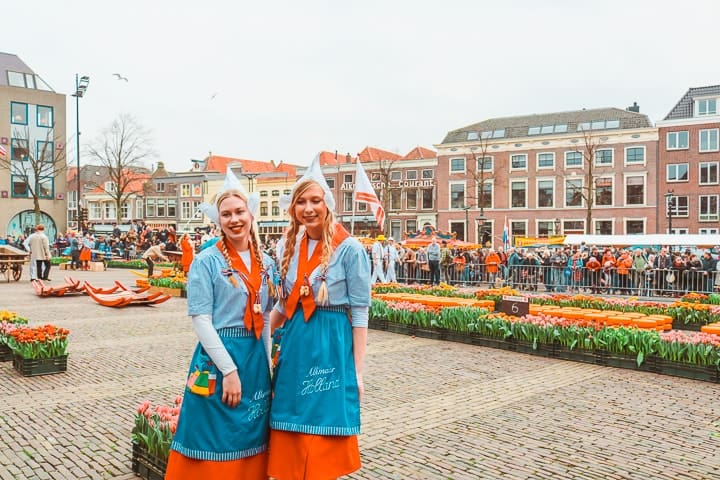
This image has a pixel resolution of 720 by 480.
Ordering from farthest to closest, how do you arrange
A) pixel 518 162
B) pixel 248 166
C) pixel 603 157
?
pixel 248 166 → pixel 518 162 → pixel 603 157

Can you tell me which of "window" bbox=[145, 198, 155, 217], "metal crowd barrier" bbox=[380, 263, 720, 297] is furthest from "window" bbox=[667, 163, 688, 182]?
"window" bbox=[145, 198, 155, 217]

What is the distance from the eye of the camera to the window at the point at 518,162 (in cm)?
5572

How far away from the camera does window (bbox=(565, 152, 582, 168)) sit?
53406 millimetres

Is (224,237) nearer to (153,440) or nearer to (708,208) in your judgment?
(153,440)

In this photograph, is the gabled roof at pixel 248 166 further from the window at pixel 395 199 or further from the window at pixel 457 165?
the window at pixel 457 165

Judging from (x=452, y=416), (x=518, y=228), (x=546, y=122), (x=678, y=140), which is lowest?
(x=452, y=416)

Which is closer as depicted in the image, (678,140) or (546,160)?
(678,140)

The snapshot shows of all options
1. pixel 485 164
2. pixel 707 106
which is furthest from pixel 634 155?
pixel 485 164

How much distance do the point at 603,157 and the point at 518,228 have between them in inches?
358

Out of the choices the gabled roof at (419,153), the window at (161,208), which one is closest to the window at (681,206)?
the gabled roof at (419,153)

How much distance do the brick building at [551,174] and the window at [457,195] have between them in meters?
0.09

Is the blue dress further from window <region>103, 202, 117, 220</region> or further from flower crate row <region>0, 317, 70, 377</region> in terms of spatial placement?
window <region>103, 202, 117, 220</region>

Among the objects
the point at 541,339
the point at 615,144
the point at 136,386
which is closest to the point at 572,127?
the point at 615,144

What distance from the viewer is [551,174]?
178 ft
